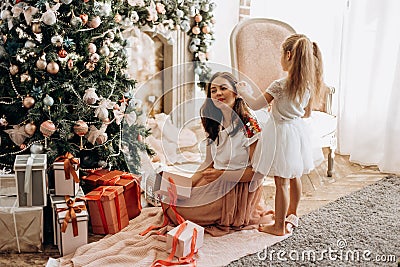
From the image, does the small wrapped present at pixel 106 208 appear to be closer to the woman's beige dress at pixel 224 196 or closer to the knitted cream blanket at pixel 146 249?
the knitted cream blanket at pixel 146 249

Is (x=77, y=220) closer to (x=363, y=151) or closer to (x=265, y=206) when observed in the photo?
(x=265, y=206)

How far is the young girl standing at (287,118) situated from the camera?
291cm

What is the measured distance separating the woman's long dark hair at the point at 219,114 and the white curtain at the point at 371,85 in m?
1.55

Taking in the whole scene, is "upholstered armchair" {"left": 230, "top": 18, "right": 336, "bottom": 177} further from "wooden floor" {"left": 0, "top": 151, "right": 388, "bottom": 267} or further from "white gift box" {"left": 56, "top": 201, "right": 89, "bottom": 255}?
"white gift box" {"left": 56, "top": 201, "right": 89, "bottom": 255}

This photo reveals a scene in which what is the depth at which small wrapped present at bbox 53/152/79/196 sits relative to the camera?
116 inches

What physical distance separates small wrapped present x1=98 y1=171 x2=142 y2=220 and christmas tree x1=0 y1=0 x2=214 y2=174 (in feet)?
0.40

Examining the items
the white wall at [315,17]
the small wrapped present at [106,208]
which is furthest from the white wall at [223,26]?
the small wrapped present at [106,208]

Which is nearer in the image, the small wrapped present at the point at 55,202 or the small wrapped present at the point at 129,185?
the small wrapped present at the point at 55,202

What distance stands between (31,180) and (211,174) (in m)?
0.91

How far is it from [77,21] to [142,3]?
2.46 feet

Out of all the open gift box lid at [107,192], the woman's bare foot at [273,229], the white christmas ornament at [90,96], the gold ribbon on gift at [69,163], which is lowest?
the woman's bare foot at [273,229]

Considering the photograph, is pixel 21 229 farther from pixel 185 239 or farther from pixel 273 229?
pixel 273 229

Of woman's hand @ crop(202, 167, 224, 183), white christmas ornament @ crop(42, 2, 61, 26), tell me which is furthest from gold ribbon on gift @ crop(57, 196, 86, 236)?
white christmas ornament @ crop(42, 2, 61, 26)

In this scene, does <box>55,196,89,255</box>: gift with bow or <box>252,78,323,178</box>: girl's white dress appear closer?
<box>55,196,89,255</box>: gift with bow
